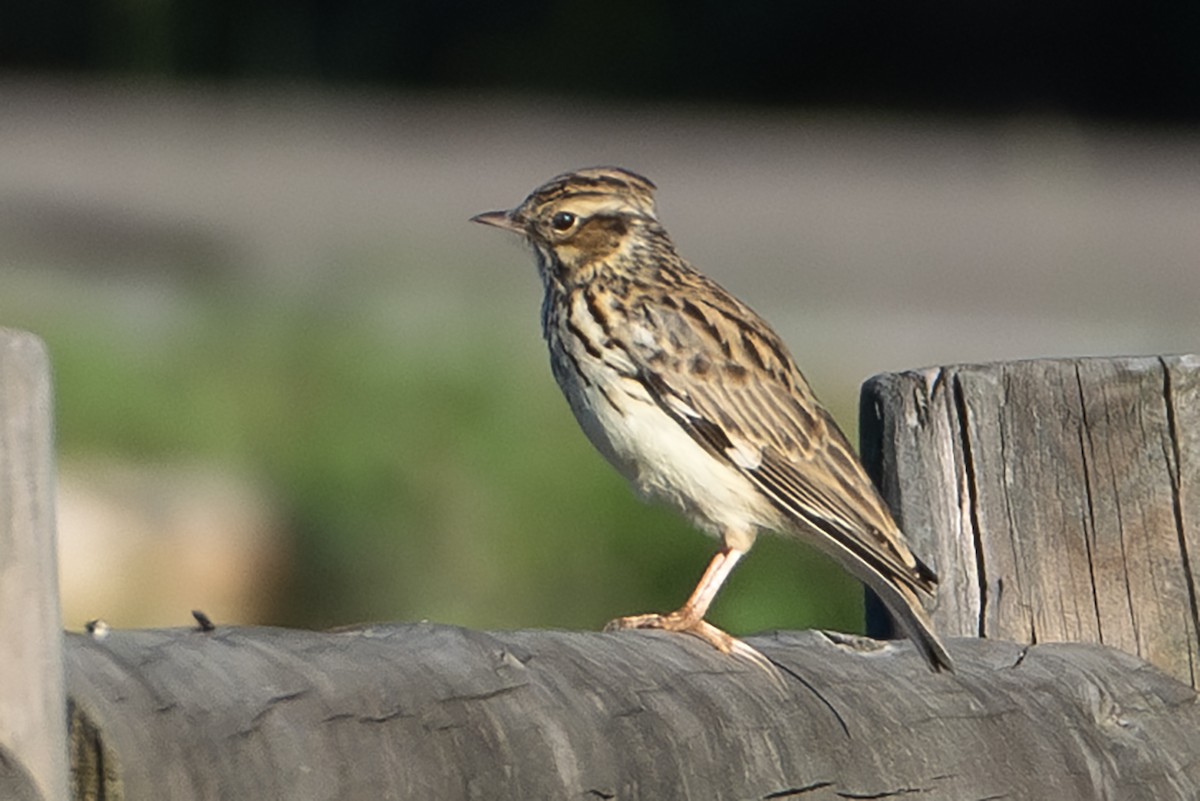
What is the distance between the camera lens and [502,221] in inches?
228

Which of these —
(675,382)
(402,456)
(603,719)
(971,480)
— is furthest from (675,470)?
(402,456)

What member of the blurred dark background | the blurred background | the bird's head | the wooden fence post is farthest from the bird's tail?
the blurred dark background

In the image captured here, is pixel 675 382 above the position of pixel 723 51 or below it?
below

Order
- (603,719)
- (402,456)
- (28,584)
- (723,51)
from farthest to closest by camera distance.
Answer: (723,51) → (402,456) → (603,719) → (28,584)

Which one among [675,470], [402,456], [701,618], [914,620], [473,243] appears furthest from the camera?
[473,243]

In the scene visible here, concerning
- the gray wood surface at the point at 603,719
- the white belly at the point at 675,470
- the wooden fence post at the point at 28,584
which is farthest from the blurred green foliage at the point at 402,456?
the wooden fence post at the point at 28,584

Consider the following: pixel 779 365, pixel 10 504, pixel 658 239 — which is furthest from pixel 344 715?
pixel 658 239

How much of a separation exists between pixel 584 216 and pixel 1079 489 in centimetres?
228

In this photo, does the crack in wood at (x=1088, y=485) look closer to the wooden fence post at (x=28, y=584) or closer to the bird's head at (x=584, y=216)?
the wooden fence post at (x=28, y=584)

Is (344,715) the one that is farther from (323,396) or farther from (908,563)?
(323,396)

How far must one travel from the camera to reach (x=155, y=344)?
10102 millimetres

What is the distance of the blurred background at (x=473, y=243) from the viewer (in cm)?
776

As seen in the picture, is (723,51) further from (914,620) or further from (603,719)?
(603,719)

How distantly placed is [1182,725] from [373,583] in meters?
4.29
